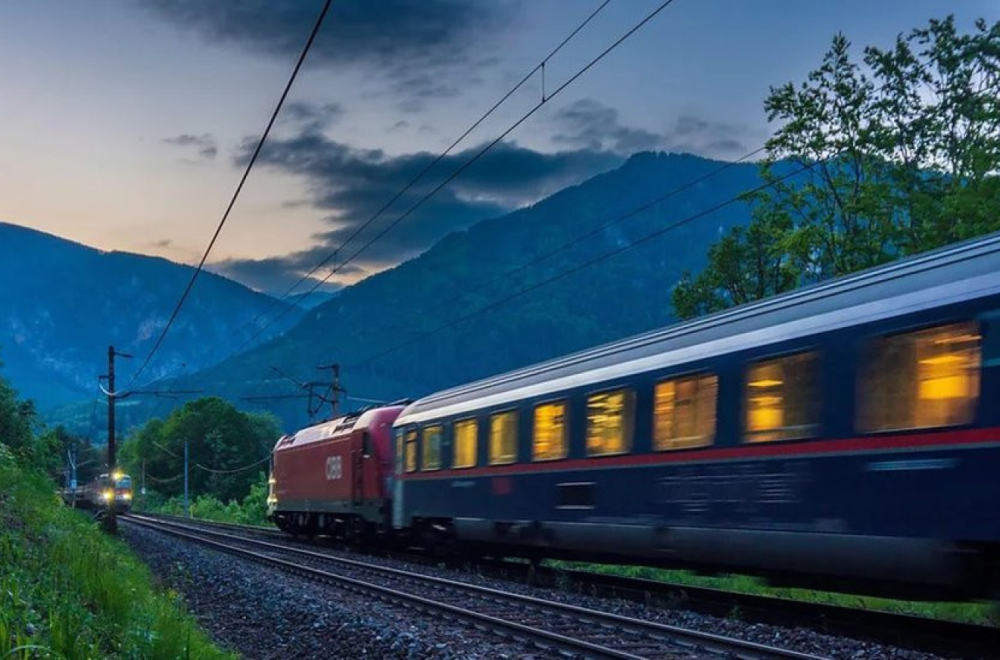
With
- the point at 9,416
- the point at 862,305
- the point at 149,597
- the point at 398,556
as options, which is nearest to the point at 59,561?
the point at 149,597

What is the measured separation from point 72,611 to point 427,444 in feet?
45.5

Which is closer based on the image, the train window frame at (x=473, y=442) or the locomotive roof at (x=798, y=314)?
the locomotive roof at (x=798, y=314)

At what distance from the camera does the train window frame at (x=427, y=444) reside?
21.7 metres

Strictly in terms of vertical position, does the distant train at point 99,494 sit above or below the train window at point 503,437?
below

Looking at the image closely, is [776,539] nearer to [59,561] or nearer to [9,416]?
[59,561]

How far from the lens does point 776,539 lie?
11570mm

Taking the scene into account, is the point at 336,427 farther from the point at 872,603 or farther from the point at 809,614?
the point at 809,614

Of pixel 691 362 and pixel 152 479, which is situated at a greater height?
pixel 691 362

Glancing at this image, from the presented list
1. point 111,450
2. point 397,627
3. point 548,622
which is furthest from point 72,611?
point 111,450

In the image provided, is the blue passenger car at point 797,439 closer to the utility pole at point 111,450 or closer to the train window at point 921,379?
the train window at point 921,379

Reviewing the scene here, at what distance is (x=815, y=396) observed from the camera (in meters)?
11.1

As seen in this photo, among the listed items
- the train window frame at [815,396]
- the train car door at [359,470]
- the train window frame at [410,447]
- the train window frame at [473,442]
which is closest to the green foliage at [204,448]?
the train car door at [359,470]

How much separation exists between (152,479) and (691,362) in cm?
11563

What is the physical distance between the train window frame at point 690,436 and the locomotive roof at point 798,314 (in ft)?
0.68
